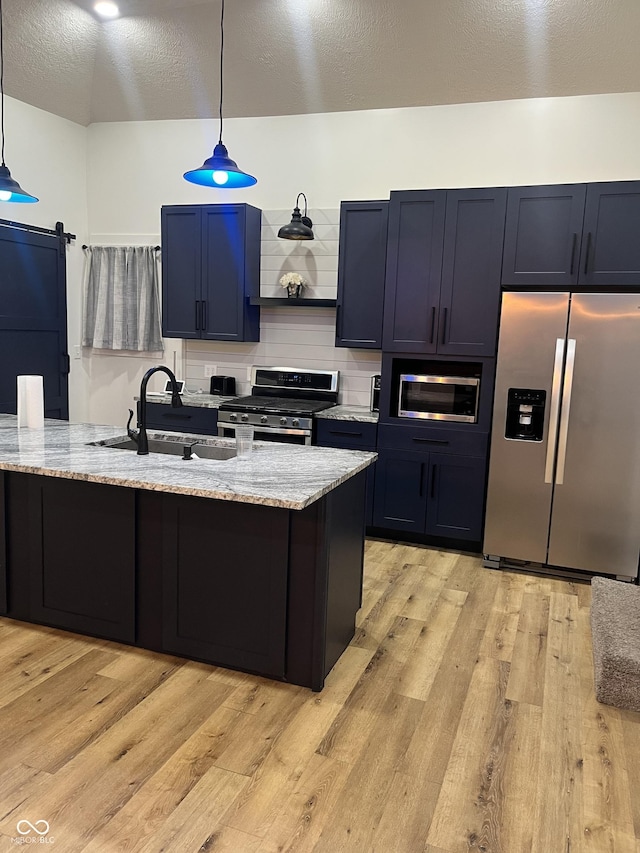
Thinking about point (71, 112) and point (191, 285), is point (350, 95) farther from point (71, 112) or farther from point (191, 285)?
point (71, 112)

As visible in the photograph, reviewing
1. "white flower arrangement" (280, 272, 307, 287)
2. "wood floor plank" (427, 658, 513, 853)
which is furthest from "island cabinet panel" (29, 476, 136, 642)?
"white flower arrangement" (280, 272, 307, 287)

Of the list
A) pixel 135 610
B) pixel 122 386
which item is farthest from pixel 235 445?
pixel 122 386

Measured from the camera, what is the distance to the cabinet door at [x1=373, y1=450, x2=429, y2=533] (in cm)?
447

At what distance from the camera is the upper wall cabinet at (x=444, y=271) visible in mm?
4156

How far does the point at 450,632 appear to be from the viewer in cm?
330

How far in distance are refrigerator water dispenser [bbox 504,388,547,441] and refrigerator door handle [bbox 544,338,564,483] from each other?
0.19 feet

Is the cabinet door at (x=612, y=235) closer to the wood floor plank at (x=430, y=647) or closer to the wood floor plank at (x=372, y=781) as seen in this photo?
the wood floor plank at (x=430, y=647)

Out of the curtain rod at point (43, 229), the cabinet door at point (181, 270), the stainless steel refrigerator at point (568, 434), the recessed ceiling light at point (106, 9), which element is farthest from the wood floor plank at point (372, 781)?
the recessed ceiling light at point (106, 9)

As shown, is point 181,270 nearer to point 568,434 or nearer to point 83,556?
point 83,556

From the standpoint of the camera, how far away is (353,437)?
4609mm

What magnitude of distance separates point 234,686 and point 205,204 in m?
3.78

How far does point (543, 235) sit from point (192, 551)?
2863mm

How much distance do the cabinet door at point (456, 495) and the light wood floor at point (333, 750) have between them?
1135mm

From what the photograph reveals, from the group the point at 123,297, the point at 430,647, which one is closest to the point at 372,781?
the point at 430,647
